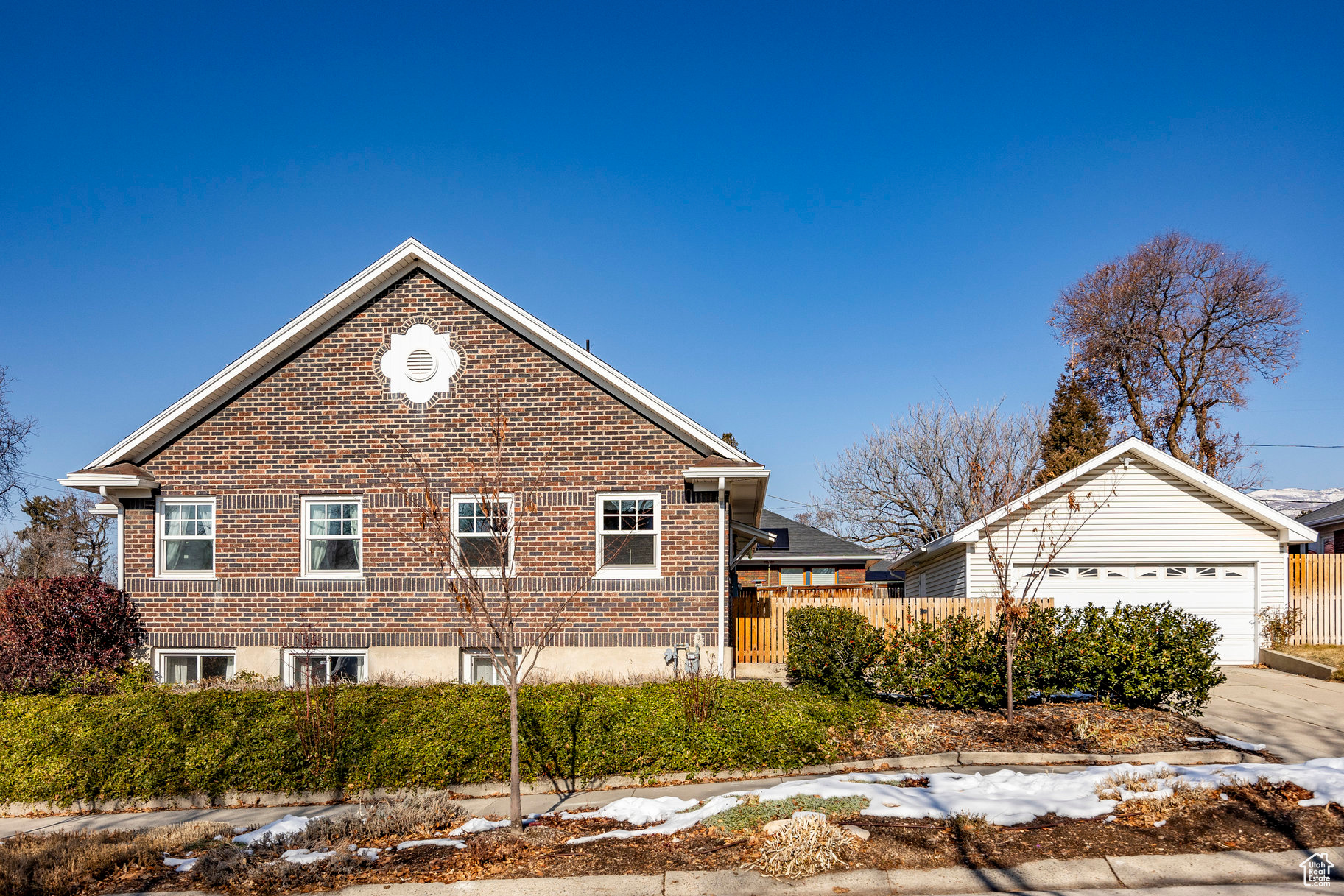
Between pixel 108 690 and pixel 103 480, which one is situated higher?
pixel 103 480

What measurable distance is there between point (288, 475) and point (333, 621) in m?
2.56

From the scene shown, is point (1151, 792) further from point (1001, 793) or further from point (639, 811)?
point (639, 811)

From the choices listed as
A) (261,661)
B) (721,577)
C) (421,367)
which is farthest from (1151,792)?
(261,661)

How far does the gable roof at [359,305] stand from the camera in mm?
14461

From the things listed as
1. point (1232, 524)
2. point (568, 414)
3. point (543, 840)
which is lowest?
point (543, 840)

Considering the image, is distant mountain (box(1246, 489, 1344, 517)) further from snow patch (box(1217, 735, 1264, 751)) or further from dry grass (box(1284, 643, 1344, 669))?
snow patch (box(1217, 735, 1264, 751))

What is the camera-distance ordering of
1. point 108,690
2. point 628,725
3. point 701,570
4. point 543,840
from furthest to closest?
point 701,570 < point 108,690 < point 628,725 < point 543,840

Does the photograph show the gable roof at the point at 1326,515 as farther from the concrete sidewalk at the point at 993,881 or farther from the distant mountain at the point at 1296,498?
the concrete sidewalk at the point at 993,881

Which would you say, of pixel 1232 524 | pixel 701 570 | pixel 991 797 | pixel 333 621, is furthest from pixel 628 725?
pixel 1232 524

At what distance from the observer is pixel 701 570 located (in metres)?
14.3

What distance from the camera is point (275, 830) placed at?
27.3ft

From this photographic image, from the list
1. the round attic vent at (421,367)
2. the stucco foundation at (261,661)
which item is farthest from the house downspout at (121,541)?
the round attic vent at (421,367)

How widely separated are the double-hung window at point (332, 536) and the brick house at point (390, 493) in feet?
0.09

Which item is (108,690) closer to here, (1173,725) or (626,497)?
(626,497)
